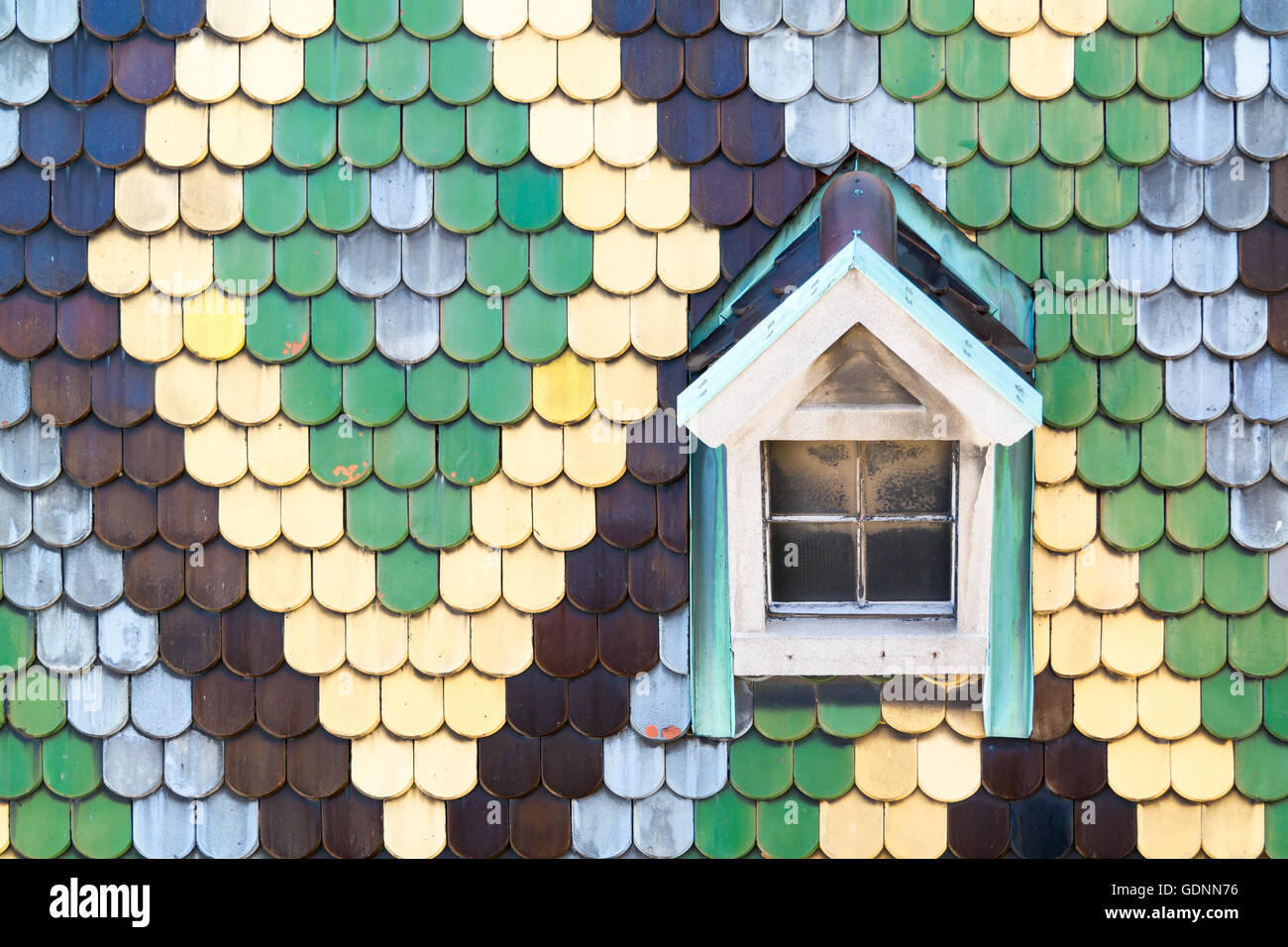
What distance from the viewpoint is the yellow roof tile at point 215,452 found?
3.12 metres

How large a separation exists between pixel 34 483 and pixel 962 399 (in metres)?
2.60

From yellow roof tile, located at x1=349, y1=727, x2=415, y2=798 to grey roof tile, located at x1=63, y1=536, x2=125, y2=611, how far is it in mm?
840

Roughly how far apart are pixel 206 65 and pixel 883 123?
6.43ft

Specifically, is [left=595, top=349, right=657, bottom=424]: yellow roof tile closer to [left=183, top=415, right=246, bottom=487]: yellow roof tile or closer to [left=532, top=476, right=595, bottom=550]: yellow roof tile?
[left=532, top=476, right=595, bottom=550]: yellow roof tile

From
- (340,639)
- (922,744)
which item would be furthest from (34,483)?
(922,744)

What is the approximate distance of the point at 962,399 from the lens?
8.45 ft

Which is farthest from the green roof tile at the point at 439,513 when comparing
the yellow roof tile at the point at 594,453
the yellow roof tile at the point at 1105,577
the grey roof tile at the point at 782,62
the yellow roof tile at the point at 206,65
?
the yellow roof tile at the point at 1105,577

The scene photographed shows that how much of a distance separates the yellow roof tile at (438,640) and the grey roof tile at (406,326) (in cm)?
73

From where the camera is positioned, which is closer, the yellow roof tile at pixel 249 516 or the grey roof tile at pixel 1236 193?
the grey roof tile at pixel 1236 193

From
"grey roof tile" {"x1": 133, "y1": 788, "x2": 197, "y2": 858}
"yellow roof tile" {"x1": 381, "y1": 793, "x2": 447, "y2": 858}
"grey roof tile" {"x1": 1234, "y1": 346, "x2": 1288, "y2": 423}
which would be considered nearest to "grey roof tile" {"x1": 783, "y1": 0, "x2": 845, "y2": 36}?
"grey roof tile" {"x1": 1234, "y1": 346, "x2": 1288, "y2": 423}

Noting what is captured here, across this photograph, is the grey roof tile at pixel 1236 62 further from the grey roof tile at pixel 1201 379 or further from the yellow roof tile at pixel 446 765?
the yellow roof tile at pixel 446 765

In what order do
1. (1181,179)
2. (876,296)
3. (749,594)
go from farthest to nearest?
1. (1181,179)
2. (749,594)
3. (876,296)

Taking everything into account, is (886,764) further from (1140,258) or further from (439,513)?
(1140,258)

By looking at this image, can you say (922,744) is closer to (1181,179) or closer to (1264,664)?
(1264,664)
